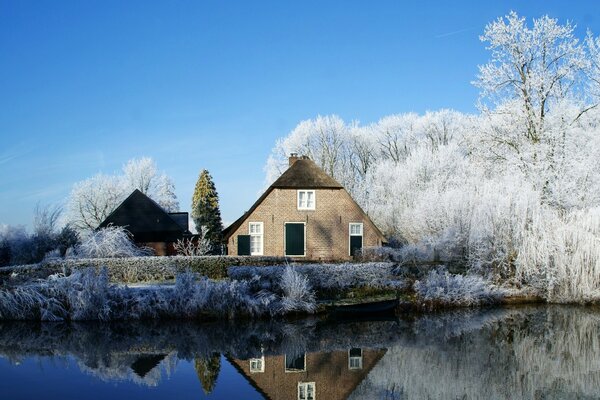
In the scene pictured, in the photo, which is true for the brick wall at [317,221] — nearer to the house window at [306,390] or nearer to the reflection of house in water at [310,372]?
the reflection of house in water at [310,372]

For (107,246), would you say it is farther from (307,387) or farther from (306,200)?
(307,387)

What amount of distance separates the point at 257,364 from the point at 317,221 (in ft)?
49.3

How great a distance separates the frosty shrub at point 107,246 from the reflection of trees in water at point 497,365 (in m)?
14.4

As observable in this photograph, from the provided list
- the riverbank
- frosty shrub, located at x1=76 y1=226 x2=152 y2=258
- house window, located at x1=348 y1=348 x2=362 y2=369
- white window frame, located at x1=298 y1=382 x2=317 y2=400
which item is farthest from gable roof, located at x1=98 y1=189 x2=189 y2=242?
white window frame, located at x1=298 y1=382 x2=317 y2=400

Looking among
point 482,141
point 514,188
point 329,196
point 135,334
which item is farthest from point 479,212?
point 135,334

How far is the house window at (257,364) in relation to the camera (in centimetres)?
1045

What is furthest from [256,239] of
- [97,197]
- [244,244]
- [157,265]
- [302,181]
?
[97,197]

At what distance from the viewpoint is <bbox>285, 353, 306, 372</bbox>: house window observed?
10.5 meters

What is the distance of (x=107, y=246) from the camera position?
896 inches

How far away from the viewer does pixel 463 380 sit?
9.67m

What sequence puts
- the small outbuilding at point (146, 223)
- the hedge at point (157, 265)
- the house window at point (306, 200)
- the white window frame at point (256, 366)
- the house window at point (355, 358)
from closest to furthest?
1. the white window frame at point (256, 366)
2. the house window at point (355, 358)
3. the hedge at point (157, 265)
4. the house window at point (306, 200)
5. the small outbuilding at point (146, 223)

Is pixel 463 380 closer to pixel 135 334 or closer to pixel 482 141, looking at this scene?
pixel 135 334

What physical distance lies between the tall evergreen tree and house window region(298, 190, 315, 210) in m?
15.5

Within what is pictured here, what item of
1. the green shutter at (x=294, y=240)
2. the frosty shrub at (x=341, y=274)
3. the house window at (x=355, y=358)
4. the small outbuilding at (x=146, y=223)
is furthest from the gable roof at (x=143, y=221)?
the house window at (x=355, y=358)
